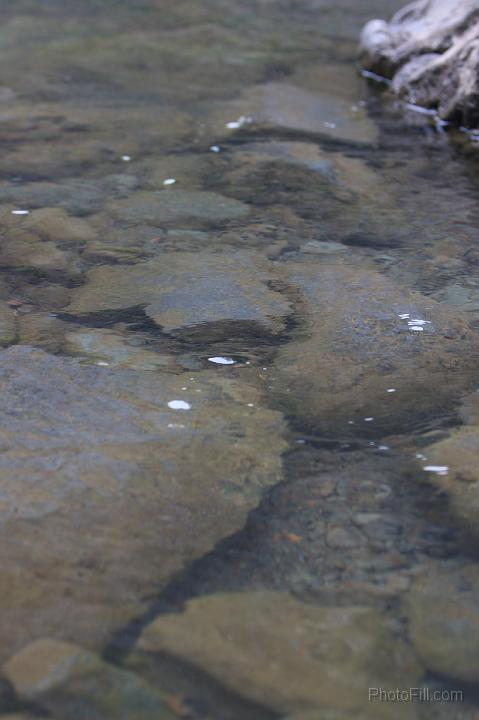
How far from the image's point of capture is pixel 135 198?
394cm

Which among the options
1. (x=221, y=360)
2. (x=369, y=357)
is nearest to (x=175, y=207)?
(x=221, y=360)

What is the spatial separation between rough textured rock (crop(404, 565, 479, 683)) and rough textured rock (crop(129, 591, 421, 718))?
44 mm

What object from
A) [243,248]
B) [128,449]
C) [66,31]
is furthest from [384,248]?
[66,31]

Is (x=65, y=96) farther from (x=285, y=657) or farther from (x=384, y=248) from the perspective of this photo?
(x=285, y=657)

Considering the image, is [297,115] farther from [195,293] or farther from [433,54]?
[195,293]

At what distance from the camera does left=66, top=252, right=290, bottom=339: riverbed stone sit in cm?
292

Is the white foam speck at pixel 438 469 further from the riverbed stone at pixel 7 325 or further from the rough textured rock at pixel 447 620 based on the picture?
the riverbed stone at pixel 7 325

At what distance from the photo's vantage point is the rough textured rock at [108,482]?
1799 mm

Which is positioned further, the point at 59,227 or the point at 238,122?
the point at 238,122

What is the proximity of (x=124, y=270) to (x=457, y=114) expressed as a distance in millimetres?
2694

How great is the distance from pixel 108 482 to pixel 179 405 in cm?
39

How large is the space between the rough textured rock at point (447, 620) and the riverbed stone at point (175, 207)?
215 centimetres

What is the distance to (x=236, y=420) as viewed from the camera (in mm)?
2365

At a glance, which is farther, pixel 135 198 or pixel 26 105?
pixel 26 105
